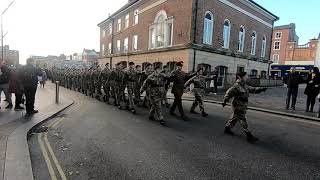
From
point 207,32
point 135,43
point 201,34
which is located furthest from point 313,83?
point 135,43

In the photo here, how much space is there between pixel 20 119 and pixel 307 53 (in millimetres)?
62414

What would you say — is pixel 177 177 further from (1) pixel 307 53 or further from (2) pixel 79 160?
(1) pixel 307 53

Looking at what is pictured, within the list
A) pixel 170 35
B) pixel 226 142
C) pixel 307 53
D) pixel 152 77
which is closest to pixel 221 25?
pixel 170 35

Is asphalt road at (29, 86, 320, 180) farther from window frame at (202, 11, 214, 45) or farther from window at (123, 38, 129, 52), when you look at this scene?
window at (123, 38, 129, 52)

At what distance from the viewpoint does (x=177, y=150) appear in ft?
21.5

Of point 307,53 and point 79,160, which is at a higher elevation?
point 307,53

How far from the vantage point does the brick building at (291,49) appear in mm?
59594

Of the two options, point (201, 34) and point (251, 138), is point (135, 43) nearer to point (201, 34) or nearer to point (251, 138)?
point (201, 34)

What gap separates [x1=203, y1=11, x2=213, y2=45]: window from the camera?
24.0m

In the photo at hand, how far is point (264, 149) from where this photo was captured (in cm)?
682

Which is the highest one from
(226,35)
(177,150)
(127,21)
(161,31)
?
(127,21)

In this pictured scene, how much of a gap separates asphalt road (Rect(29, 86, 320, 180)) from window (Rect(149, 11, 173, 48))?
1646cm

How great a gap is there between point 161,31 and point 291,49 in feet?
150

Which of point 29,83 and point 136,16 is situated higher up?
Result: point 136,16
